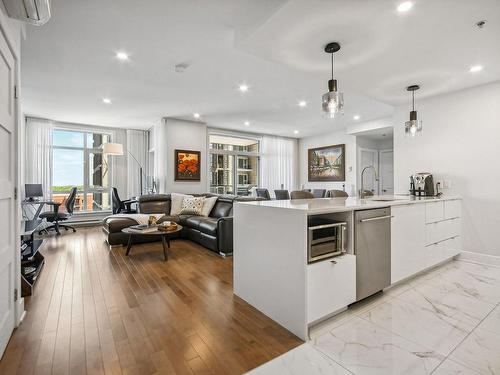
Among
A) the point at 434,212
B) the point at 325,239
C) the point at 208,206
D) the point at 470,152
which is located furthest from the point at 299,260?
the point at 208,206

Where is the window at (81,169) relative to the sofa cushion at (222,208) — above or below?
above

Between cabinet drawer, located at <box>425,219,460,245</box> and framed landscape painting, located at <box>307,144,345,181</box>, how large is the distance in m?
4.15

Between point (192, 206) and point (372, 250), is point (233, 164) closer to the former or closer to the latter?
point (192, 206)

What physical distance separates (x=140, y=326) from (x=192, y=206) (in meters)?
3.53

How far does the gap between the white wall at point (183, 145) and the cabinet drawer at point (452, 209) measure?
5118 millimetres

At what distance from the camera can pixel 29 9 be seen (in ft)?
5.04

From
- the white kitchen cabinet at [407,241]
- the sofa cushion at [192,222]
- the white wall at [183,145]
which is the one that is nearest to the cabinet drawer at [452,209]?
the white kitchen cabinet at [407,241]

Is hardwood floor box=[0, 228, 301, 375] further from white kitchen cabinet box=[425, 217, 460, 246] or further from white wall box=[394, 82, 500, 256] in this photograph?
white wall box=[394, 82, 500, 256]

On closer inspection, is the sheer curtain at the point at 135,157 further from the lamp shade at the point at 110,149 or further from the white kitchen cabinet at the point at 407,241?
the white kitchen cabinet at the point at 407,241

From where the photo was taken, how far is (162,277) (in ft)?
9.46

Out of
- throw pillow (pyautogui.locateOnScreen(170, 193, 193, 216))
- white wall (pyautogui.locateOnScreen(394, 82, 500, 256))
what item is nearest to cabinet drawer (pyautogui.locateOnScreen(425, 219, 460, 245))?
white wall (pyautogui.locateOnScreen(394, 82, 500, 256))

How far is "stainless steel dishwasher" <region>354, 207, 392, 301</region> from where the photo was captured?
2.07 m

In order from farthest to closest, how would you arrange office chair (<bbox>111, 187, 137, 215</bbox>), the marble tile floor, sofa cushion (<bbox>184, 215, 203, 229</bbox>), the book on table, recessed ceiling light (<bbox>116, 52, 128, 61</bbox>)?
1. office chair (<bbox>111, 187, 137, 215</bbox>)
2. sofa cushion (<bbox>184, 215, 203, 229</bbox>)
3. the book on table
4. recessed ceiling light (<bbox>116, 52, 128, 61</bbox>)
5. the marble tile floor

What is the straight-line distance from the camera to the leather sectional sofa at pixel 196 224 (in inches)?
150
